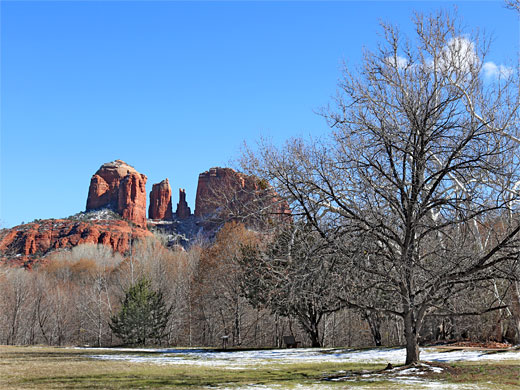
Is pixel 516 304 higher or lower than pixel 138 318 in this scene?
higher

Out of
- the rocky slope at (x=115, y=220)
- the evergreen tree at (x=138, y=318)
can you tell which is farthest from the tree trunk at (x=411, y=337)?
the rocky slope at (x=115, y=220)

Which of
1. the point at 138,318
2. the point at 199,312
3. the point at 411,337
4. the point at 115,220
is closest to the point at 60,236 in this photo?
the point at 115,220

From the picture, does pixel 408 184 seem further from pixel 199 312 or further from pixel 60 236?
pixel 60 236

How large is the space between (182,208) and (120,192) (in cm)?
2528

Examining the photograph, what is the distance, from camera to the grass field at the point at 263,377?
31.7ft

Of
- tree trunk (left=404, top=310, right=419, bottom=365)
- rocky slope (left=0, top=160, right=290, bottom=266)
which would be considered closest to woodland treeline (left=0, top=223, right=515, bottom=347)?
tree trunk (left=404, top=310, right=419, bottom=365)

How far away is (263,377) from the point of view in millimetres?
11445

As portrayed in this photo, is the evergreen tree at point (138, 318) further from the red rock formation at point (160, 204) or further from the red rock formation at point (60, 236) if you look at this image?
the red rock formation at point (160, 204)

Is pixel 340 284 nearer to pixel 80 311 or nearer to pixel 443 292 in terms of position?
pixel 443 292

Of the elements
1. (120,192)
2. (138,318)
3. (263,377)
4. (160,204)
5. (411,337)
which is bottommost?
(263,377)

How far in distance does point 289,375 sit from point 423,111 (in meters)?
6.90

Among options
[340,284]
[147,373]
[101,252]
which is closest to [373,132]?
[340,284]

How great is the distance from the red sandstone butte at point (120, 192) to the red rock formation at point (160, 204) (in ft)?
33.0

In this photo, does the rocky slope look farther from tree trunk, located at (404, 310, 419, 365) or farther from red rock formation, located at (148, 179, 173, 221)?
tree trunk, located at (404, 310, 419, 365)
